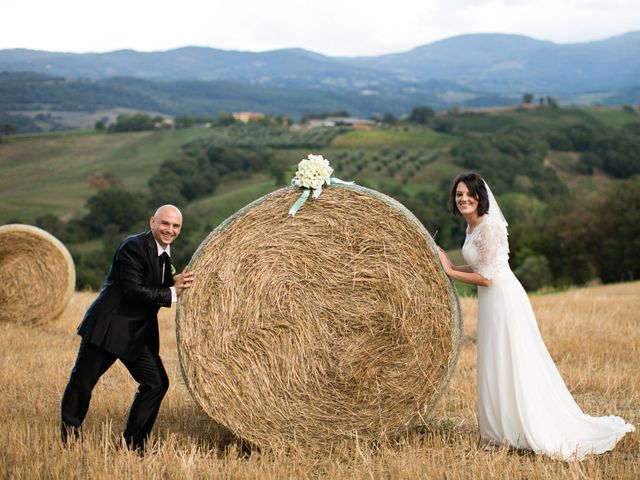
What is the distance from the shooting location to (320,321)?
5941 millimetres

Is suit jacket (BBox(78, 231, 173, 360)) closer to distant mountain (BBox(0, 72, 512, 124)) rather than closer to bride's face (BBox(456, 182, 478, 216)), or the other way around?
bride's face (BBox(456, 182, 478, 216))

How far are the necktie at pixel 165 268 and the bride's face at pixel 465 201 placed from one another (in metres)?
2.20

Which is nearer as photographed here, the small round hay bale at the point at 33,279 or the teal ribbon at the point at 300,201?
the teal ribbon at the point at 300,201

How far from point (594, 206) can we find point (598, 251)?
2735mm

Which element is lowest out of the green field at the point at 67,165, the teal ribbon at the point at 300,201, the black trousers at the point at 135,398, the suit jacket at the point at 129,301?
the green field at the point at 67,165

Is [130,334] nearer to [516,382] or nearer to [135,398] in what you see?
[135,398]

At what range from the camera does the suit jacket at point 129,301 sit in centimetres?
556

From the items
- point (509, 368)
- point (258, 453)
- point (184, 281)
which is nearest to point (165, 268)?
point (184, 281)

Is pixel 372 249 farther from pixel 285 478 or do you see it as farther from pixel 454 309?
pixel 285 478

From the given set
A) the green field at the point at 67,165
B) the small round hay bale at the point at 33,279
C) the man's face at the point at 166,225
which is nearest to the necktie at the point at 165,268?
the man's face at the point at 166,225

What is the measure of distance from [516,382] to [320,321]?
1496 mm

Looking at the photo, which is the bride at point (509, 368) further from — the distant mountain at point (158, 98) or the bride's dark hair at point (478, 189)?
the distant mountain at point (158, 98)

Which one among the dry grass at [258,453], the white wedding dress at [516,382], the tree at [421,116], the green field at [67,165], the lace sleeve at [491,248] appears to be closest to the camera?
the dry grass at [258,453]

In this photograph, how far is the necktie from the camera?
575 cm
